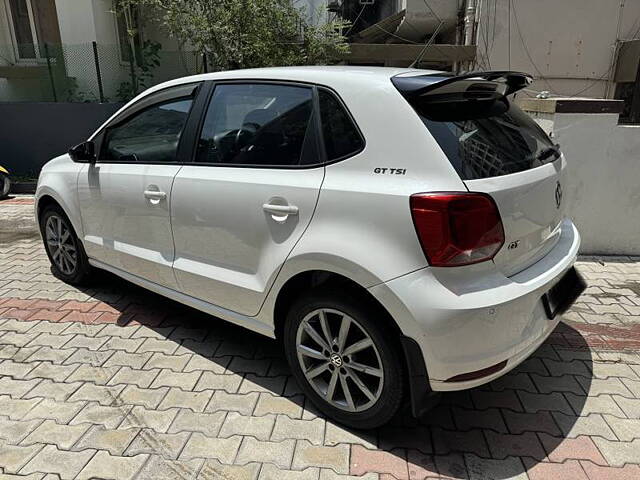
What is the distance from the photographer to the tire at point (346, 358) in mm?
2250

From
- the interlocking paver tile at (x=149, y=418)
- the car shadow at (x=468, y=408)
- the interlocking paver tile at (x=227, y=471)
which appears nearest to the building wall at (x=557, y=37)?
the car shadow at (x=468, y=408)

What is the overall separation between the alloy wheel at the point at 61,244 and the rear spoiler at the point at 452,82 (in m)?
3.17

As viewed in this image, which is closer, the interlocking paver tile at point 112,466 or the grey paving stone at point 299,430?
the interlocking paver tile at point 112,466

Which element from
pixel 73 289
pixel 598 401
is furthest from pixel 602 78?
pixel 73 289

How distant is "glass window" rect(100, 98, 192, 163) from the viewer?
125 inches

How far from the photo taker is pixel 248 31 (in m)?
7.29

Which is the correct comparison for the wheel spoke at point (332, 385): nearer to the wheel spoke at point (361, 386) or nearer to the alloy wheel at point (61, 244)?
the wheel spoke at point (361, 386)

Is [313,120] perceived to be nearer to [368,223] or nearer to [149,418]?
[368,223]

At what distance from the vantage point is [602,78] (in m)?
8.31

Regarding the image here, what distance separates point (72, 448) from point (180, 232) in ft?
4.24

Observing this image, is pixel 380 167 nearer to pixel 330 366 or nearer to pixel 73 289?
pixel 330 366

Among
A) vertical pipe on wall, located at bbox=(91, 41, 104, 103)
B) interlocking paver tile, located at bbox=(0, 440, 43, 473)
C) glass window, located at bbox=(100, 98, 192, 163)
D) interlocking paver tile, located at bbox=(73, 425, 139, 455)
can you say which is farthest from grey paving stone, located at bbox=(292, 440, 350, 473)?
vertical pipe on wall, located at bbox=(91, 41, 104, 103)

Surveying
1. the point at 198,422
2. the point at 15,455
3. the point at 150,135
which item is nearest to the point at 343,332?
the point at 198,422

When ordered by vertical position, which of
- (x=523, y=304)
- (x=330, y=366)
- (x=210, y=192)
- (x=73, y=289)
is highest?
(x=210, y=192)
